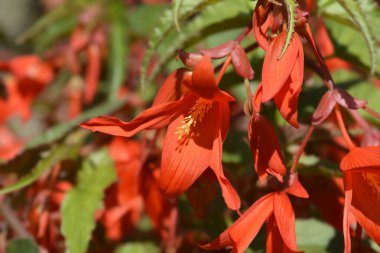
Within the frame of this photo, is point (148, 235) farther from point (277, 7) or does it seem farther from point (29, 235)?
point (277, 7)

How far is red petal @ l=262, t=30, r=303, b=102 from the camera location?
671 millimetres

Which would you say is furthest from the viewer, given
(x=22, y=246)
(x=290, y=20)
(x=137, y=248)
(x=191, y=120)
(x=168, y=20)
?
(x=137, y=248)

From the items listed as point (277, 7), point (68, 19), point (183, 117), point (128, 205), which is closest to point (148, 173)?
point (128, 205)

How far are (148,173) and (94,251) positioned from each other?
0.61 feet

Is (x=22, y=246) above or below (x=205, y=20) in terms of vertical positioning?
below

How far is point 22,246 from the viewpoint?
3.24 feet

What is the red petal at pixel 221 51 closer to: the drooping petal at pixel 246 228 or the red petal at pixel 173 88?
the red petal at pixel 173 88

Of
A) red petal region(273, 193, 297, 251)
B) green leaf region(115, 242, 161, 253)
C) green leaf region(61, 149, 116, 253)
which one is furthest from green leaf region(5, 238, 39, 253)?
red petal region(273, 193, 297, 251)

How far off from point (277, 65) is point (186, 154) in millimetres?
157

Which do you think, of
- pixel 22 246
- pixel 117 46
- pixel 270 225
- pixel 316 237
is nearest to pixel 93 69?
pixel 117 46

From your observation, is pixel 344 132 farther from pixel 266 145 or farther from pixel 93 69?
pixel 93 69

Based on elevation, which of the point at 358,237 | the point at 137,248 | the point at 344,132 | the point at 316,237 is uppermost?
the point at 344,132

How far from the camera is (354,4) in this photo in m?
0.80

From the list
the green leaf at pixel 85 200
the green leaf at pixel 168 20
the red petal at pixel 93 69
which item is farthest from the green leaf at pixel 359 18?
the red petal at pixel 93 69
